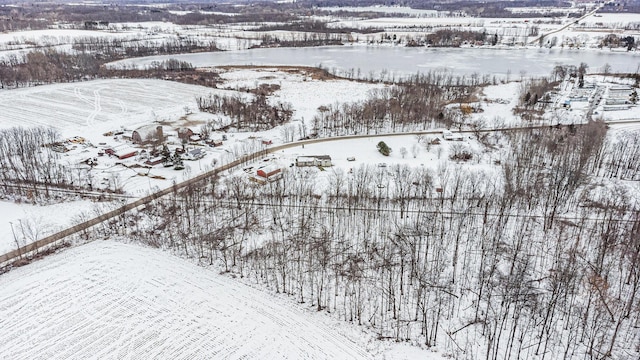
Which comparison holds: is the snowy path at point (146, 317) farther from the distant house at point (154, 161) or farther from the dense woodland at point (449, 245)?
the distant house at point (154, 161)

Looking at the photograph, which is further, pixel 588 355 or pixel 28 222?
pixel 28 222

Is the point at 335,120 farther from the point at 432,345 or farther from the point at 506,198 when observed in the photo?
the point at 432,345

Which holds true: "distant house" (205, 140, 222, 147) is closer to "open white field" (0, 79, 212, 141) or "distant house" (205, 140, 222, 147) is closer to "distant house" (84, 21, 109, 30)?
"open white field" (0, 79, 212, 141)

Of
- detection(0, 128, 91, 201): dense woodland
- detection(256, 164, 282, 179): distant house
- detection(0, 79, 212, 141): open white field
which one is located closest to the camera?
detection(0, 128, 91, 201): dense woodland

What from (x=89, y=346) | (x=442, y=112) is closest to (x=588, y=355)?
(x=89, y=346)

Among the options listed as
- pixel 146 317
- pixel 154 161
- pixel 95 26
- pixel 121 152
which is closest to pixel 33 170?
pixel 121 152

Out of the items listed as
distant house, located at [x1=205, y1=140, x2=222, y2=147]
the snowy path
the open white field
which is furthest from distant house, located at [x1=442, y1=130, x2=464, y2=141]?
the open white field
